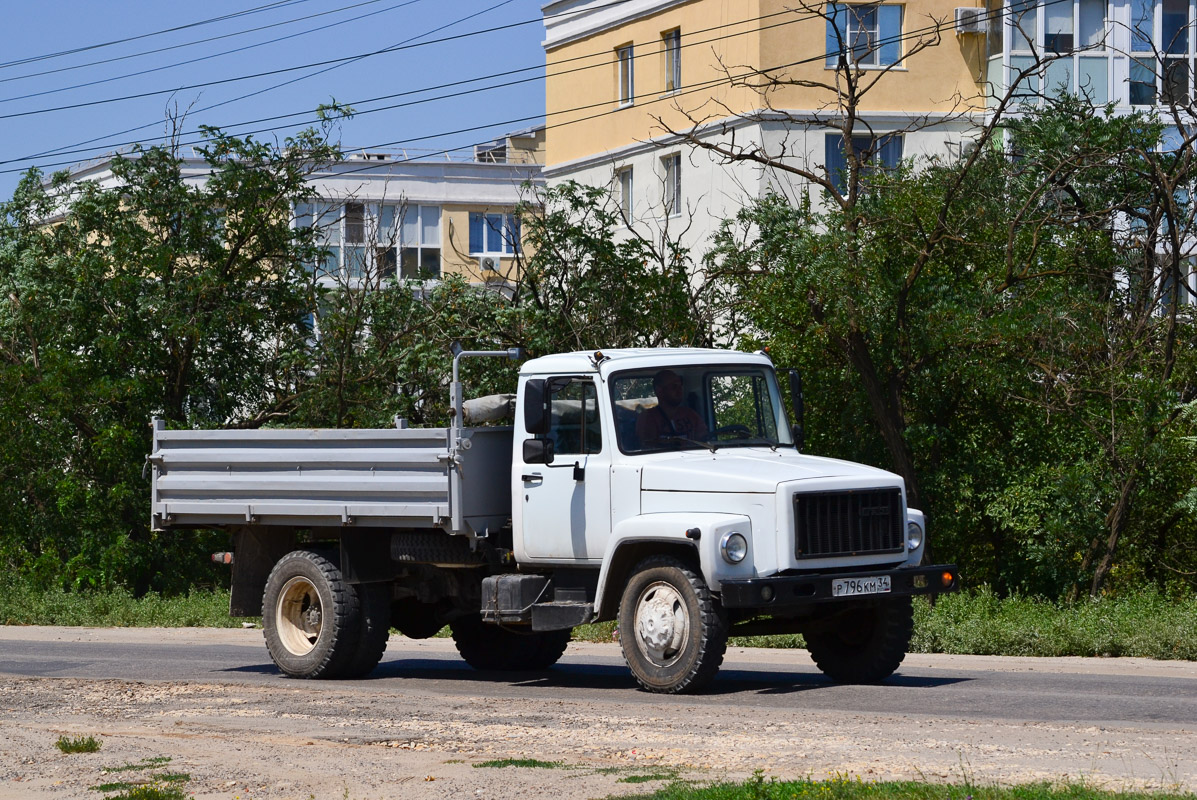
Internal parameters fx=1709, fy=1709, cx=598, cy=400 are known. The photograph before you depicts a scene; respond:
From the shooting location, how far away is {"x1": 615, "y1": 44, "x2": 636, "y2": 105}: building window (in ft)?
147

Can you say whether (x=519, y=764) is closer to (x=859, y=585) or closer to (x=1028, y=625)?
(x=859, y=585)

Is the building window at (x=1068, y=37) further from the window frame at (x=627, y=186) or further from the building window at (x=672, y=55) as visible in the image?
the window frame at (x=627, y=186)

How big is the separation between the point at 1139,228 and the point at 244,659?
44.5 ft

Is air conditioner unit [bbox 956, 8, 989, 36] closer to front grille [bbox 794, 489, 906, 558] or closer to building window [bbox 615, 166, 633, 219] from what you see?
building window [bbox 615, 166, 633, 219]

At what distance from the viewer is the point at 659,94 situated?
43.0 meters

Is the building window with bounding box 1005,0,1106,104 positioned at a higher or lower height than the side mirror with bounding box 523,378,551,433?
higher

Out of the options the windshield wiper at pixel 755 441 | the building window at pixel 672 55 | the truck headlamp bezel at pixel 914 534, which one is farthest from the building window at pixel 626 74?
the truck headlamp bezel at pixel 914 534

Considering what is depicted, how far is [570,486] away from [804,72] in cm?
2902

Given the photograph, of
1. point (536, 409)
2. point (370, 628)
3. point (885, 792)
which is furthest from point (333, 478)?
point (885, 792)

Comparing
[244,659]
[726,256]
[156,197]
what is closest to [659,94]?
[156,197]

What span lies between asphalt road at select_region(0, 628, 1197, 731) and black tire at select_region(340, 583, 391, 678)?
21cm

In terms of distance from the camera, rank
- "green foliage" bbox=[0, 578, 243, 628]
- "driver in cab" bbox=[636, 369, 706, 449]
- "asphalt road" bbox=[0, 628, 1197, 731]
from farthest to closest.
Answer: "green foliage" bbox=[0, 578, 243, 628] → "driver in cab" bbox=[636, 369, 706, 449] → "asphalt road" bbox=[0, 628, 1197, 731]

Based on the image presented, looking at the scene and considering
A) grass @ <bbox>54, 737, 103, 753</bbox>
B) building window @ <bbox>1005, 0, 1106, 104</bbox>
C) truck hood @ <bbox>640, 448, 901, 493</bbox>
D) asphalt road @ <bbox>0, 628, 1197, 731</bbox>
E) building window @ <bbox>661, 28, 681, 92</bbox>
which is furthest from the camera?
building window @ <bbox>661, 28, 681, 92</bbox>

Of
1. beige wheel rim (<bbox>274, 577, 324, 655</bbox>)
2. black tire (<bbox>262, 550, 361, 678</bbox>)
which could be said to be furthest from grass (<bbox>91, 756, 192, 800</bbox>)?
beige wheel rim (<bbox>274, 577, 324, 655</bbox>)
